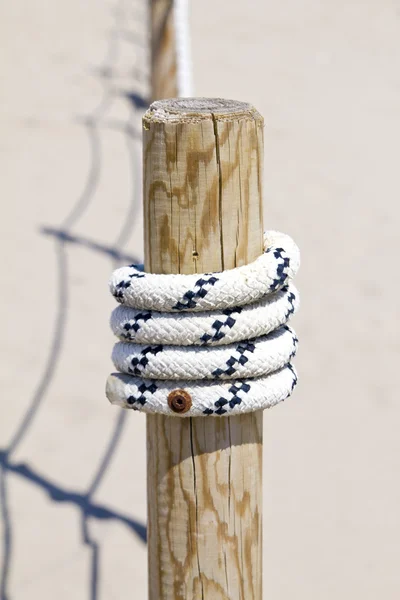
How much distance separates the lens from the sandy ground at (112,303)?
229 cm

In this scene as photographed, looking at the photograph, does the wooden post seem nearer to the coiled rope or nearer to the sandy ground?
the coiled rope

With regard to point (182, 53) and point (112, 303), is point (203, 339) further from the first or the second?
point (182, 53)

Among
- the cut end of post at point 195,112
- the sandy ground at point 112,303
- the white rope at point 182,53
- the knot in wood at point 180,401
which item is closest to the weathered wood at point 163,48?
the white rope at point 182,53

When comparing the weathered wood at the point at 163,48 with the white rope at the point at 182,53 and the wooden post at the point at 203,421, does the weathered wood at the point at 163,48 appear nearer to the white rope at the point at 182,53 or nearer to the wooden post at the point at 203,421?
the white rope at the point at 182,53

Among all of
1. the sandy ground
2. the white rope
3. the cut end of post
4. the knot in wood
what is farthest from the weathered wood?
the knot in wood

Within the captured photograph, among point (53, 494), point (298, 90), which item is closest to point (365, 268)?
point (53, 494)

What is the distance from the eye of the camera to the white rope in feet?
9.87

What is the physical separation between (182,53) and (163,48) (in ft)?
1.44

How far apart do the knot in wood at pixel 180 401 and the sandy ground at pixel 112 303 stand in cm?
133

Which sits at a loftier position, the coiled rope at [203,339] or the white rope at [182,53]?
the white rope at [182,53]

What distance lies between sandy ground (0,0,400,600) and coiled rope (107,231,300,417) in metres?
1.33

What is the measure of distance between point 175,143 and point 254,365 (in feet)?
0.82

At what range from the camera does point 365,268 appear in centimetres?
367

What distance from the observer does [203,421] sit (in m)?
0.98
